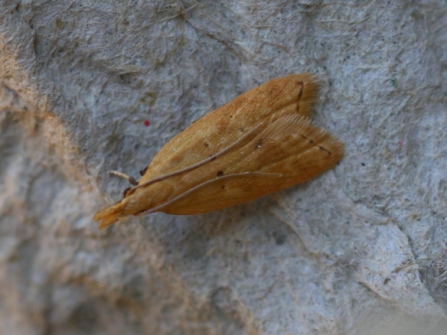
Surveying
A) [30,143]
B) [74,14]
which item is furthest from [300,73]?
[30,143]

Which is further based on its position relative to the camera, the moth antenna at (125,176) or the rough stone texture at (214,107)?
the moth antenna at (125,176)

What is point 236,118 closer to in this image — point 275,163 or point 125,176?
point 275,163

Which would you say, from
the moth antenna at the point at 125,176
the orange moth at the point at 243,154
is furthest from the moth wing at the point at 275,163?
the moth antenna at the point at 125,176

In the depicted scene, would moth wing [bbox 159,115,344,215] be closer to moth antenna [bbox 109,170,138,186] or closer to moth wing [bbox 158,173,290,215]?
moth wing [bbox 158,173,290,215]

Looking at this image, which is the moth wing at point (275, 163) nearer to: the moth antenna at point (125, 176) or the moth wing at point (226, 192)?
the moth wing at point (226, 192)

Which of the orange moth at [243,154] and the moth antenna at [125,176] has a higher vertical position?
the orange moth at [243,154]

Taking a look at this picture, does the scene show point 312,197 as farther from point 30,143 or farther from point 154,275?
point 30,143

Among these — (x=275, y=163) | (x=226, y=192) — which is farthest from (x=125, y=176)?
(x=275, y=163)
